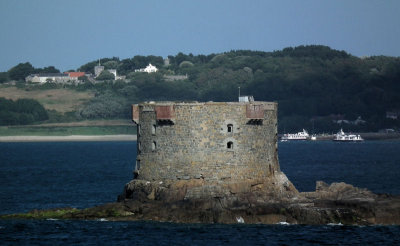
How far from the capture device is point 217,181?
4816 centimetres

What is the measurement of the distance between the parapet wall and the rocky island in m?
0.05

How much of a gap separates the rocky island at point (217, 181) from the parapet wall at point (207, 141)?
0.05 metres

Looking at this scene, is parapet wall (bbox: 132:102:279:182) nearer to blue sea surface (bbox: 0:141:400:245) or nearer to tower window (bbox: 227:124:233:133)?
tower window (bbox: 227:124:233:133)

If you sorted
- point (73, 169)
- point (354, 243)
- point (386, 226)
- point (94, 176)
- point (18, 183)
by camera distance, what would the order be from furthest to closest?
point (73, 169)
point (94, 176)
point (18, 183)
point (386, 226)
point (354, 243)

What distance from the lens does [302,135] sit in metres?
189

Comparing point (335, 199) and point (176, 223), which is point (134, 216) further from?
point (335, 199)

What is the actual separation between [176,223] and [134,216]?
2.24m

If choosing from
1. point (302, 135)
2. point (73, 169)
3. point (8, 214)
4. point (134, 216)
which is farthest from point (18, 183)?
point (302, 135)

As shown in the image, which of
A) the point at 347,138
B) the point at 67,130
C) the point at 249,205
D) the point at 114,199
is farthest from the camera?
the point at 67,130

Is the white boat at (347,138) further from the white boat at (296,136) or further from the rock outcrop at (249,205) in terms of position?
the rock outcrop at (249,205)

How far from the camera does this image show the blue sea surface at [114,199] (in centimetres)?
4353

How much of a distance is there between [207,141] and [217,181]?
191 centimetres

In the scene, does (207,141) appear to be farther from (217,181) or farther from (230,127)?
(217,181)

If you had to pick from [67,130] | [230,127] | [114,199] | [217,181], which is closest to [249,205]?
[217,181]
